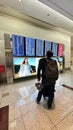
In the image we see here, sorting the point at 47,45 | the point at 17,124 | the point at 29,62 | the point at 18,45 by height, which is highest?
the point at 47,45

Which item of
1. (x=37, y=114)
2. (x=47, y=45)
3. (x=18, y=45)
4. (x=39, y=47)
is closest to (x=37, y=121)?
(x=37, y=114)

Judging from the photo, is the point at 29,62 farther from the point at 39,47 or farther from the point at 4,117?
the point at 4,117

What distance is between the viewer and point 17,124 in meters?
1.55

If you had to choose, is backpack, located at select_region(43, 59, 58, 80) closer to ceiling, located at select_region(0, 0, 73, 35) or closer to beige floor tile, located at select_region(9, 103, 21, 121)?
beige floor tile, located at select_region(9, 103, 21, 121)

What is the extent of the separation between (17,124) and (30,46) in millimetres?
3551

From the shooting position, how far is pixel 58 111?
1921 mm

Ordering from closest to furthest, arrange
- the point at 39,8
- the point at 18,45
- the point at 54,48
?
the point at 39,8
the point at 18,45
the point at 54,48

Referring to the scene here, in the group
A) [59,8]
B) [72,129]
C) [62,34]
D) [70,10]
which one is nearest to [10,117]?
[72,129]

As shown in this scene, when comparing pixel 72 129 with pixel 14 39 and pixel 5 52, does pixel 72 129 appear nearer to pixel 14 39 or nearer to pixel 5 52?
Answer: pixel 5 52

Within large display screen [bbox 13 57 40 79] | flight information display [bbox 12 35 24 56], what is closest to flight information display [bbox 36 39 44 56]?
large display screen [bbox 13 57 40 79]

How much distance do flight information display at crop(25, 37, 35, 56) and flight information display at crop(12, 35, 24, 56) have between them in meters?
0.27

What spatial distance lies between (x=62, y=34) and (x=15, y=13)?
13.0 ft

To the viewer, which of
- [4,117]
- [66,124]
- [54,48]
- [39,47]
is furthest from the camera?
[54,48]

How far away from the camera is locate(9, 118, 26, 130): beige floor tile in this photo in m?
1.46
